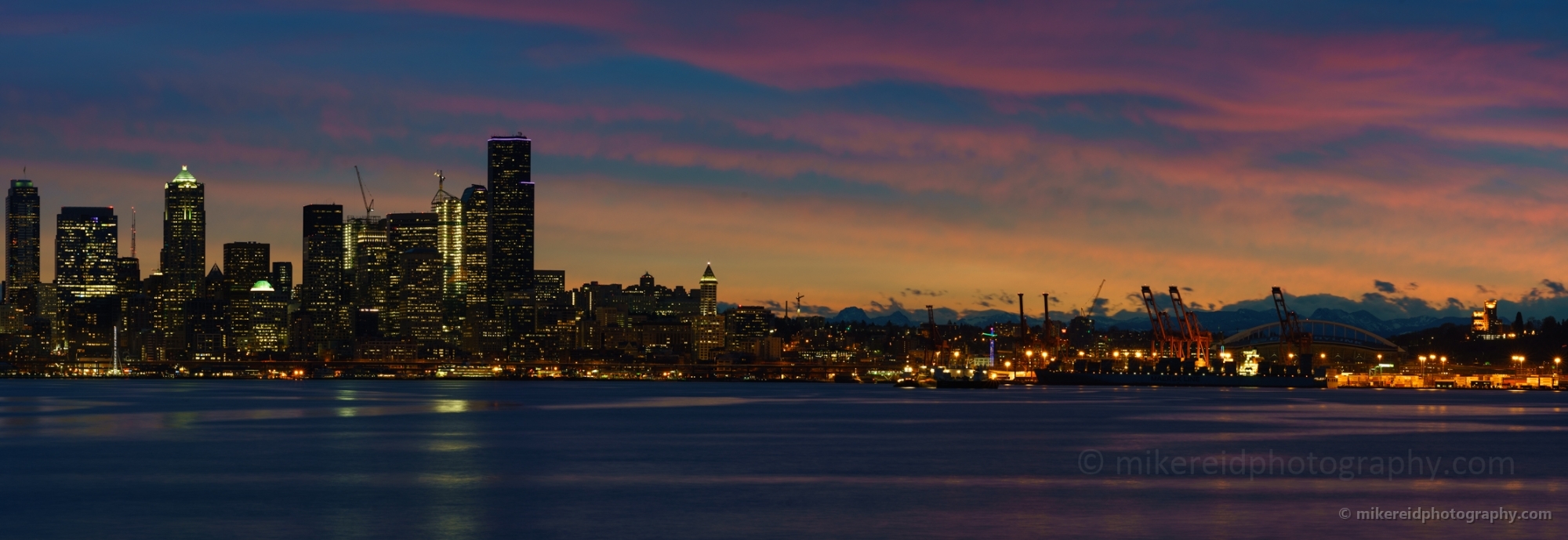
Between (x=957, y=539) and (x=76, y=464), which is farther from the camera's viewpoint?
(x=76, y=464)

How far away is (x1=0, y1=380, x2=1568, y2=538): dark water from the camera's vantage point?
145ft

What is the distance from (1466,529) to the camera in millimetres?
42312

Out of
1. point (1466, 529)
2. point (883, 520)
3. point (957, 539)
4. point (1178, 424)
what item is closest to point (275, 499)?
point (883, 520)

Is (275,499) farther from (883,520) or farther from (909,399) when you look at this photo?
(909,399)

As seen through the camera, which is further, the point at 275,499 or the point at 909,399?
the point at 909,399

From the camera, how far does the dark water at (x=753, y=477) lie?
145ft

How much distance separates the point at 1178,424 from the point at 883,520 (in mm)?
68445

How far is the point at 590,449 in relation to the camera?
257 ft

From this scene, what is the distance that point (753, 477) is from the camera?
201 ft

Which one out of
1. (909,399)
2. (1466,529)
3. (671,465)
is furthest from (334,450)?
(909,399)

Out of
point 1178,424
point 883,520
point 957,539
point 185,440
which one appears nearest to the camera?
point 957,539

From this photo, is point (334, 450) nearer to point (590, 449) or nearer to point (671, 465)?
point (590, 449)

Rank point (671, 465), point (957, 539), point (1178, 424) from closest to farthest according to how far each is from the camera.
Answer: point (957, 539), point (671, 465), point (1178, 424)

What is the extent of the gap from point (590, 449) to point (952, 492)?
28525mm
